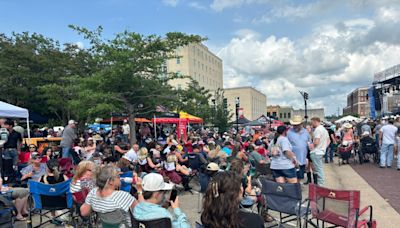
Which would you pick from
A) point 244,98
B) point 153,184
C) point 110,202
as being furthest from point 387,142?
point 244,98

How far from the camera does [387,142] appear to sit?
1083 centimetres

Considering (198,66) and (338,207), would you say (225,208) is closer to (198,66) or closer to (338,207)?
(338,207)

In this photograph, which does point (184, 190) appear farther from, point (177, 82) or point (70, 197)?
point (177, 82)

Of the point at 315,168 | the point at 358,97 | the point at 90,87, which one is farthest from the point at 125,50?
the point at 358,97

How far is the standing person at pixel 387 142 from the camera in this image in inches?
425

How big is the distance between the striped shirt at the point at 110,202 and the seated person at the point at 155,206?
642 mm

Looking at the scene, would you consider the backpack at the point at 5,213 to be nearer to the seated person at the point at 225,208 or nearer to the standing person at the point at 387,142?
the seated person at the point at 225,208

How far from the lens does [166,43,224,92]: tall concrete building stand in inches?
2918

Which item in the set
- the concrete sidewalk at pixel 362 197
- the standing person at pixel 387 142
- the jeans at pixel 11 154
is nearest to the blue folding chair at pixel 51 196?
the concrete sidewalk at pixel 362 197

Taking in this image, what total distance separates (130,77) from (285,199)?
9758 millimetres

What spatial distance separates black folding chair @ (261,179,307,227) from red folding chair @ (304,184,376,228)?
21 cm

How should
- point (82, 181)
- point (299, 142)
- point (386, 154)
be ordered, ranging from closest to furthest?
point (82, 181), point (299, 142), point (386, 154)

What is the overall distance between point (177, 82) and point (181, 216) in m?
70.4

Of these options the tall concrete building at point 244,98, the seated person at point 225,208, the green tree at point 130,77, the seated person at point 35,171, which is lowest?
the seated person at point 35,171
